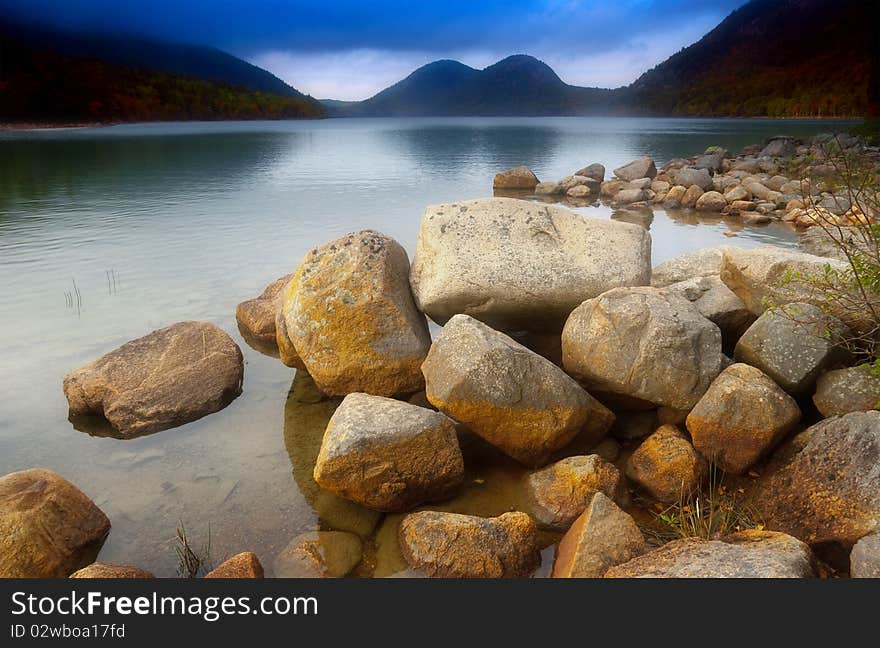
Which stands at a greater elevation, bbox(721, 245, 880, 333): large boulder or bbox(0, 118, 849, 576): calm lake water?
A: bbox(721, 245, 880, 333): large boulder

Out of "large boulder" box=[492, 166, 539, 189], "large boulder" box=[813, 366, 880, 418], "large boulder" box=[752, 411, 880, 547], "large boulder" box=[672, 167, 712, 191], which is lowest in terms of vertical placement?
"large boulder" box=[492, 166, 539, 189]

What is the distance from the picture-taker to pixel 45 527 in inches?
224

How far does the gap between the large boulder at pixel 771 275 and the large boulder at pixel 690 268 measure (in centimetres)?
117

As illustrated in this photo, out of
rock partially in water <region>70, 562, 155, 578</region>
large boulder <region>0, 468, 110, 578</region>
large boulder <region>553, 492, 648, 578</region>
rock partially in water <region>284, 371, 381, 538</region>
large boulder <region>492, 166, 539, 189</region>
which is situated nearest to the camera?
rock partially in water <region>70, 562, 155, 578</region>

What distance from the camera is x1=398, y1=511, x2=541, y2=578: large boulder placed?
542cm

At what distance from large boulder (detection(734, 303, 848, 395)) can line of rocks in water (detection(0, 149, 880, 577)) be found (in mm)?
23

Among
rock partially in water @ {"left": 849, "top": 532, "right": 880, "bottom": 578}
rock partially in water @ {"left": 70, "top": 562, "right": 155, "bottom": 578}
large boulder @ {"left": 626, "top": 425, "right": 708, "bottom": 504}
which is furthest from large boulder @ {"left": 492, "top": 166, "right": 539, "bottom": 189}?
rock partially in water @ {"left": 70, "top": 562, "right": 155, "bottom": 578}

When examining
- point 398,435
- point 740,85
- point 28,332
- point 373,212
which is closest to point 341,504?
point 398,435

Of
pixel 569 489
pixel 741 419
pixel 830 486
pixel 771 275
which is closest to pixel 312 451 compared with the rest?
pixel 569 489

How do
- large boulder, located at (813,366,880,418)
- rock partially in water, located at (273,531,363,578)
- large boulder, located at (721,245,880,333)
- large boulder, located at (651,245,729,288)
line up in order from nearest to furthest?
rock partially in water, located at (273,531,363,578) → large boulder, located at (813,366,880,418) → large boulder, located at (721,245,880,333) → large boulder, located at (651,245,729,288)

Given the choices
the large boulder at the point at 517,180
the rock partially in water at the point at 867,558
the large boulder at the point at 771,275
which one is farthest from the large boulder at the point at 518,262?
the large boulder at the point at 517,180

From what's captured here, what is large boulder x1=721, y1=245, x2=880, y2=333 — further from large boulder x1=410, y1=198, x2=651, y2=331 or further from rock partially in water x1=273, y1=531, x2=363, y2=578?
rock partially in water x1=273, y1=531, x2=363, y2=578

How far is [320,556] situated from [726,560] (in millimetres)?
3394

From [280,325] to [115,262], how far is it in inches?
425
